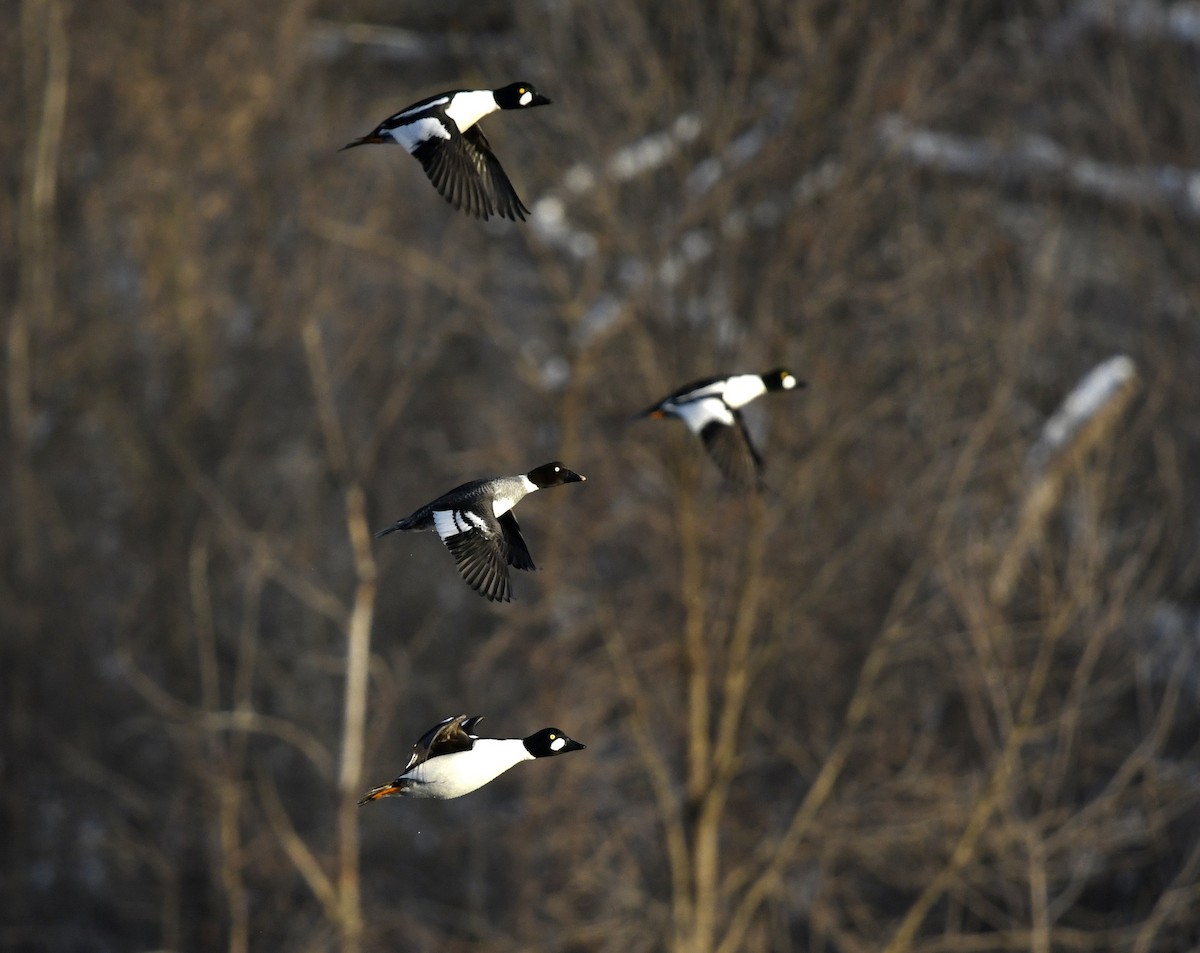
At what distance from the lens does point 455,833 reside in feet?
45.4

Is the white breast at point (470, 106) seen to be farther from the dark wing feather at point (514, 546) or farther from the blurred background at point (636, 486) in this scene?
the blurred background at point (636, 486)

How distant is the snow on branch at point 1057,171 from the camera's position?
1550 cm

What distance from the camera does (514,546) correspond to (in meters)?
4.80

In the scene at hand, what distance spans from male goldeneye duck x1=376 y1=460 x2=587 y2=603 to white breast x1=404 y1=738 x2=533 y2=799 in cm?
41

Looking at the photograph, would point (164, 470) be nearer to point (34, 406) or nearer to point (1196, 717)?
point (34, 406)

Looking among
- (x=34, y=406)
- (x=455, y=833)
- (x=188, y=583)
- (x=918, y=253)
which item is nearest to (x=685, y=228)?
(x=918, y=253)

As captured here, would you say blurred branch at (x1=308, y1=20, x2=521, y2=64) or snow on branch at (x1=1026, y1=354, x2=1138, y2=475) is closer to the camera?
snow on branch at (x1=1026, y1=354, x2=1138, y2=475)

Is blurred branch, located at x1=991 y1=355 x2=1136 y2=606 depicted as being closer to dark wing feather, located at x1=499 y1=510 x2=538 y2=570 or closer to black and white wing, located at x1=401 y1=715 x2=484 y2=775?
dark wing feather, located at x1=499 y1=510 x2=538 y2=570

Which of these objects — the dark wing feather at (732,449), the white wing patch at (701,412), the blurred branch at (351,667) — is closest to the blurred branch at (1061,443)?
the blurred branch at (351,667)

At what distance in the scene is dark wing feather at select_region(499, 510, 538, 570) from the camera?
4.63 metres

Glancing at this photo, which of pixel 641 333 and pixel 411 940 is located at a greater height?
pixel 641 333

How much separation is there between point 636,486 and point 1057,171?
17.9 ft

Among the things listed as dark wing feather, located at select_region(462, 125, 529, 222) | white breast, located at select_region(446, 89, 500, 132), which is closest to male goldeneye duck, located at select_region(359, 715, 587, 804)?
dark wing feather, located at select_region(462, 125, 529, 222)

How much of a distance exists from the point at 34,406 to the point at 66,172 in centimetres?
261
